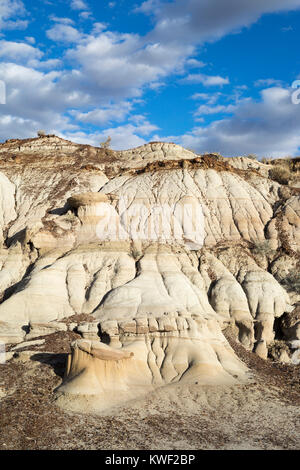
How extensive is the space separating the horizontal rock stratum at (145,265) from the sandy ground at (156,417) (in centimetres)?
94

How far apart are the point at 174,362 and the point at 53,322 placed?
662cm

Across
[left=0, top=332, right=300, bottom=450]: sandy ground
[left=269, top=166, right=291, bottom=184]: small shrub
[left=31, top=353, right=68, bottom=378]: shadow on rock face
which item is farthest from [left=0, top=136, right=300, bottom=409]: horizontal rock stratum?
[left=269, top=166, right=291, bottom=184]: small shrub

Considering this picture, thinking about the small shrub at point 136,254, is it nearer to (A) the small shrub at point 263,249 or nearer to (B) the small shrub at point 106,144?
(A) the small shrub at point 263,249

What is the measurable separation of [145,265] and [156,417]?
12.0 meters

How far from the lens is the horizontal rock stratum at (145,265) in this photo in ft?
56.9

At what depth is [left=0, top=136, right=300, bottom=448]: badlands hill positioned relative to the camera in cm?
1480

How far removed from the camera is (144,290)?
72.4 feet

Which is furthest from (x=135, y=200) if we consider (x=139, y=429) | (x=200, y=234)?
(x=139, y=429)

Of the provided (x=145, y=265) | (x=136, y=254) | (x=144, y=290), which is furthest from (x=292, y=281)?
(x=144, y=290)

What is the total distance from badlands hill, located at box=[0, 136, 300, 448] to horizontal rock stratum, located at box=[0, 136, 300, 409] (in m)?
0.08

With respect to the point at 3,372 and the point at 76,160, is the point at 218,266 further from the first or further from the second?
the point at 76,160

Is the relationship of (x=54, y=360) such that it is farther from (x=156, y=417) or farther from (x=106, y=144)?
(x=106, y=144)

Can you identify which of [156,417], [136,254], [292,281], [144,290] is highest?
[136,254]

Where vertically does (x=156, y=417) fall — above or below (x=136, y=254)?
below
